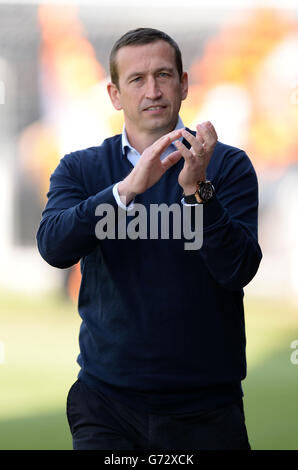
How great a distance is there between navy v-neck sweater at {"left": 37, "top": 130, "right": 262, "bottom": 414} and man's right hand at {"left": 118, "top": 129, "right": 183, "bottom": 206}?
0.28 feet

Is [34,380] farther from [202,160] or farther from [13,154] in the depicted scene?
[202,160]

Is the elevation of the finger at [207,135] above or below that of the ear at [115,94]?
below

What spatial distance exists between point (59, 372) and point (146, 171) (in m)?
3.28

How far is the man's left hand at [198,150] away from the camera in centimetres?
141

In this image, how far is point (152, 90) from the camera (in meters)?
1.62

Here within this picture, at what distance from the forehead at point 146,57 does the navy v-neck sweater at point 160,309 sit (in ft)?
0.91

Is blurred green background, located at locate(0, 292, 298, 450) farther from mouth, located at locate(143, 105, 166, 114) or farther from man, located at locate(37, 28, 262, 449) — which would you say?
mouth, located at locate(143, 105, 166, 114)

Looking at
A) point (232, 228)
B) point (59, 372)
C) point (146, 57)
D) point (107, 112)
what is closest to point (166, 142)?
point (232, 228)

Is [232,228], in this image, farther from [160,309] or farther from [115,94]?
[115,94]

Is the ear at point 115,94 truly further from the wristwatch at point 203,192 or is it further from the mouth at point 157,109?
the wristwatch at point 203,192

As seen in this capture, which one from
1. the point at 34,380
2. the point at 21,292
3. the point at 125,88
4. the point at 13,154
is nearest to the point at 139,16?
the point at 13,154

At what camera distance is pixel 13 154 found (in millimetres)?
6023

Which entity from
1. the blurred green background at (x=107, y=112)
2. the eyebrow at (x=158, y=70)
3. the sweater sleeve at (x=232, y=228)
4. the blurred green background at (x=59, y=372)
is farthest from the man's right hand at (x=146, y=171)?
the blurred green background at (x=107, y=112)

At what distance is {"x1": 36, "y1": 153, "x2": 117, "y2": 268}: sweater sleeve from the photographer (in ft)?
4.89
